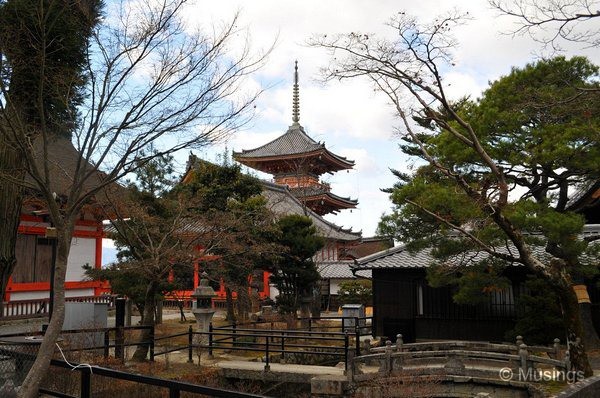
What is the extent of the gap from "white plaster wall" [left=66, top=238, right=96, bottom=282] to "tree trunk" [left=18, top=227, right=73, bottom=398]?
15222 mm

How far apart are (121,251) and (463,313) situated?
1150 cm

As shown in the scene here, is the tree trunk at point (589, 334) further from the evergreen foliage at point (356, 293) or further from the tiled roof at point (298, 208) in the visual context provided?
the tiled roof at point (298, 208)

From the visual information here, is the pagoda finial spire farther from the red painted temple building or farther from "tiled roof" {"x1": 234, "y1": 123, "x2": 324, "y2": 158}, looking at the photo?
the red painted temple building

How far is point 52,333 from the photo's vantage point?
556 cm

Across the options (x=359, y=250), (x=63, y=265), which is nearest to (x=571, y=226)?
(x=63, y=265)

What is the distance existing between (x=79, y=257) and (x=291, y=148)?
74.5 feet

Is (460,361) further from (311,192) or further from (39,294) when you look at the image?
(311,192)

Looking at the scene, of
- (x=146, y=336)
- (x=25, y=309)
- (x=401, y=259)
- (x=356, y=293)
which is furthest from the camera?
(x=356, y=293)

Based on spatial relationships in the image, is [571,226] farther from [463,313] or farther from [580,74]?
[463,313]

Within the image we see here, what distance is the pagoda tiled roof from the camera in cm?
3919

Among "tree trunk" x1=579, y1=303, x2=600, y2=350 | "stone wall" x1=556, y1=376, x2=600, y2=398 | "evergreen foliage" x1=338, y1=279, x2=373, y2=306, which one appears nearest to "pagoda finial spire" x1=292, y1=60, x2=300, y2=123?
"evergreen foliage" x1=338, y1=279, x2=373, y2=306

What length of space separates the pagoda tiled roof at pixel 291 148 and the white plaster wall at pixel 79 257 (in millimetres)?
18424

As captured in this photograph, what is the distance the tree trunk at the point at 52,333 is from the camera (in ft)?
17.3

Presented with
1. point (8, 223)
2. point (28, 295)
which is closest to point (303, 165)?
point (28, 295)
